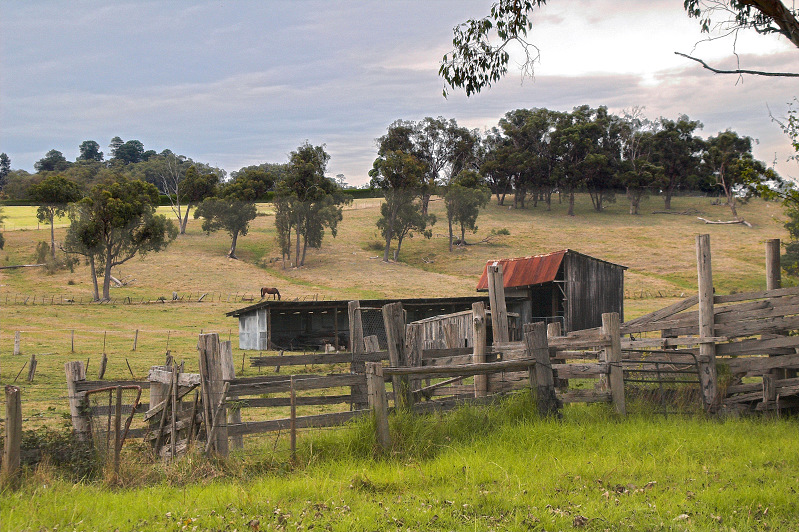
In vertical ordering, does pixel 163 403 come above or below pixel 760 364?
above

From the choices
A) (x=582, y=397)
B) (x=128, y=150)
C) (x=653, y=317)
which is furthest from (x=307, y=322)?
(x=128, y=150)

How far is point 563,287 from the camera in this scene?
34.2 metres

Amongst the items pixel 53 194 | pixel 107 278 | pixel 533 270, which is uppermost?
pixel 53 194

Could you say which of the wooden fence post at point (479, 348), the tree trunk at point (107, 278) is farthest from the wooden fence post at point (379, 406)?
the tree trunk at point (107, 278)

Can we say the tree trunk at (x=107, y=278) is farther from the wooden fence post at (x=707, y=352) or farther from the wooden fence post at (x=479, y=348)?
the wooden fence post at (x=707, y=352)

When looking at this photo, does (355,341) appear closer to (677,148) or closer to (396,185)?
(396,185)

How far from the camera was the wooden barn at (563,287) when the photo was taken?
1331 inches

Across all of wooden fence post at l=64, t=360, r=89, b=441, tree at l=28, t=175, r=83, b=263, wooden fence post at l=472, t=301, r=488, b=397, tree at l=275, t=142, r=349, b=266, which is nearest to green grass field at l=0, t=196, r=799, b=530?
wooden fence post at l=64, t=360, r=89, b=441

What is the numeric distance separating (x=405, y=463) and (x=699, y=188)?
109m

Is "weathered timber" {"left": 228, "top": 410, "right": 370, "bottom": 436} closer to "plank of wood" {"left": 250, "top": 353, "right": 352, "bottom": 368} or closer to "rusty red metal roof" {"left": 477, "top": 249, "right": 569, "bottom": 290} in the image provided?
"plank of wood" {"left": 250, "top": 353, "right": 352, "bottom": 368}

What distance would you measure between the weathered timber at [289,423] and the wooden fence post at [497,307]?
18.4 ft

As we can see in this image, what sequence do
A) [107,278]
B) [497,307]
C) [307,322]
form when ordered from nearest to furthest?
[497,307] < [307,322] < [107,278]

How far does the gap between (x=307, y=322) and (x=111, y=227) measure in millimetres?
33037

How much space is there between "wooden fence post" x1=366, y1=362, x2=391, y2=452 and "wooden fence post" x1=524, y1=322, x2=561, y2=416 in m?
2.40
